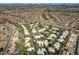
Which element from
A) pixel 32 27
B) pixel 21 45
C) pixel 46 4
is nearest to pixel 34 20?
pixel 32 27

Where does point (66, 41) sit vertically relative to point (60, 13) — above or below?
below

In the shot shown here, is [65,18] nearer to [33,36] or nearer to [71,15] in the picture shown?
[71,15]

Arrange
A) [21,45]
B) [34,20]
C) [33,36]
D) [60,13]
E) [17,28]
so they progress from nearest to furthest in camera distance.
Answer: [21,45]
[33,36]
[17,28]
[34,20]
[60,13]

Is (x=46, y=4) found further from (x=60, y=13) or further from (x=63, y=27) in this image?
(x=63, y=27)

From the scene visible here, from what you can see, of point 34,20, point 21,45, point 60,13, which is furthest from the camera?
point 60,13

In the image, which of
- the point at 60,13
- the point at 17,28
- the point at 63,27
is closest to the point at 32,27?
the point at 17,28

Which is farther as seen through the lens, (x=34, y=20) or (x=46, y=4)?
(x=46, y=4)
